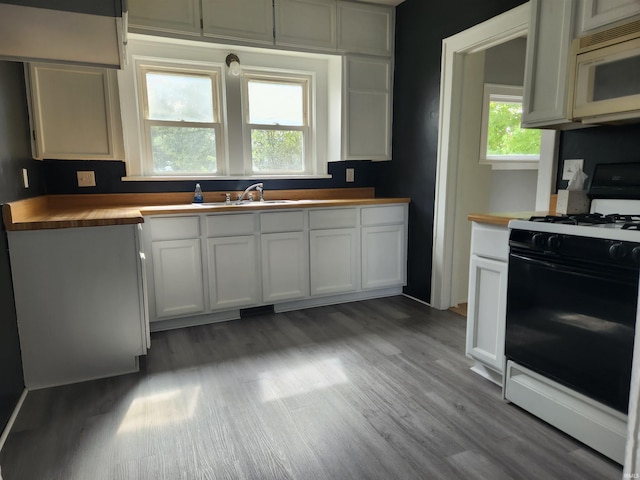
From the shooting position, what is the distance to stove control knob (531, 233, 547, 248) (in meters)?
1.74

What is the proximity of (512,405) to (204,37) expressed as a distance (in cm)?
312

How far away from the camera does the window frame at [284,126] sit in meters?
3.56

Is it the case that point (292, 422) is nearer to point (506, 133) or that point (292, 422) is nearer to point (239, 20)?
point (239, 20)

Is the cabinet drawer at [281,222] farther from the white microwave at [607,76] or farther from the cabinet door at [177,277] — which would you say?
the white microwave at [607,76]

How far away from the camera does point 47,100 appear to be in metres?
2.74

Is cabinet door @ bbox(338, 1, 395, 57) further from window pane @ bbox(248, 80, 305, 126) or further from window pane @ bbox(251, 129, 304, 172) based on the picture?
window pane @ bbox(251, 129, 304, 172)

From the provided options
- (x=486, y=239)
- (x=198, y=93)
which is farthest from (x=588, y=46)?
(x=198, y=93)

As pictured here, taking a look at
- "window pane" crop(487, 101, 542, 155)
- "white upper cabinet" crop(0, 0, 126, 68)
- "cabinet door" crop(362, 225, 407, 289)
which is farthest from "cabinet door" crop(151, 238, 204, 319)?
"window pane" crop(487, 101, 542, 155)

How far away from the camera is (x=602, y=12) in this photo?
1.80 m

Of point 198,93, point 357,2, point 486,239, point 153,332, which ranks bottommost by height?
point 153,332

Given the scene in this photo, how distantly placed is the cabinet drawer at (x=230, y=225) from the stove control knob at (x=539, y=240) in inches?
77.4

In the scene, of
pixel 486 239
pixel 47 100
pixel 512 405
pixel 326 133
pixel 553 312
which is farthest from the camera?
pixel 326 133

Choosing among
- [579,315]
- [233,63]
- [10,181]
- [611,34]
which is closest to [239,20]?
[233,63]

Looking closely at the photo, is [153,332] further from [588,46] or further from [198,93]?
[588,46]
